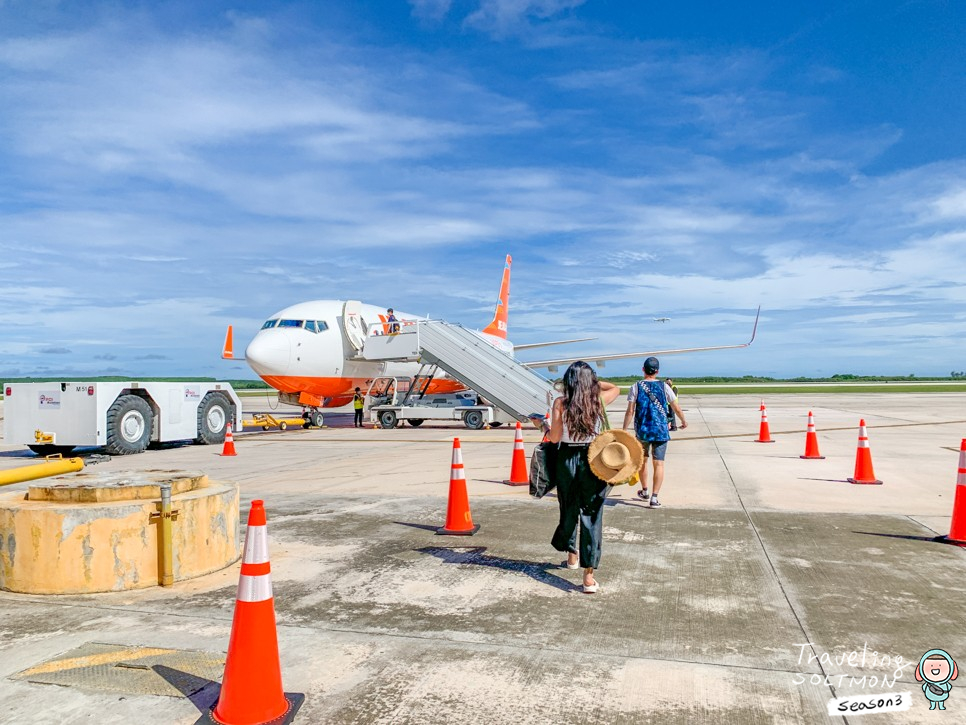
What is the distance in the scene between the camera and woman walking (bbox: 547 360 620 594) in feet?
16.8

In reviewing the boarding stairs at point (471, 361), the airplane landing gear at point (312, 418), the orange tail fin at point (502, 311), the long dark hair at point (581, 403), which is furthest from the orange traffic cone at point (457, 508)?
the orange tail fin at point (502, 311)

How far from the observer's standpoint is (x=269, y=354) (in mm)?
20984

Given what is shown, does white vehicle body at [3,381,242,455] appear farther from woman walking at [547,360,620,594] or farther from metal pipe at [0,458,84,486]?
woman walking at [547,360,620,594]

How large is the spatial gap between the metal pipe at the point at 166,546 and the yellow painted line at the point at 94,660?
48.2 inches

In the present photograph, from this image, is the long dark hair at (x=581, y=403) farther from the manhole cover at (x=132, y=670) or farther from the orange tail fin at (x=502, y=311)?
the orange tail fin at (x=502, y=311)

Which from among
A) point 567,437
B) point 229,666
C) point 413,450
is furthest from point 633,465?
point 413,450

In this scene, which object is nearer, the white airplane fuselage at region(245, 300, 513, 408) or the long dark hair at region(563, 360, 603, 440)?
the long dark hair at region(563, 360, 603, 440)

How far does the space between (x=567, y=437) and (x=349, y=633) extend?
6.53 feet

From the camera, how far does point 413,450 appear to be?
15.6m

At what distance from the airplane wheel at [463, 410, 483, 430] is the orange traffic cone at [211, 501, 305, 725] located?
18712 millimetres

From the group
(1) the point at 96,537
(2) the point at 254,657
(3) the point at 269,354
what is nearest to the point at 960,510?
(2) the point at 254,657

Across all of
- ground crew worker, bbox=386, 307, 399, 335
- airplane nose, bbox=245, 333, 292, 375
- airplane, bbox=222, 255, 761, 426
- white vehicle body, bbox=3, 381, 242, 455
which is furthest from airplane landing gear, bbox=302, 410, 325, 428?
white vehicle body, bbox=3, 381, 242, 455

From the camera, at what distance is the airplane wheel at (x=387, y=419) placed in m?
23.1

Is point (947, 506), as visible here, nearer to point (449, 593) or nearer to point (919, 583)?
point (919, 583)
